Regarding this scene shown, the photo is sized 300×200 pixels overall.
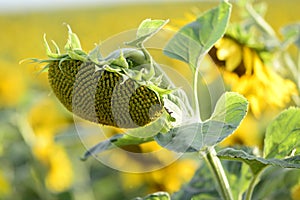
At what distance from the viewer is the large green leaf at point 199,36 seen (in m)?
1.26

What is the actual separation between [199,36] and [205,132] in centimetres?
20

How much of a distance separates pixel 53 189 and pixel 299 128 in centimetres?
169

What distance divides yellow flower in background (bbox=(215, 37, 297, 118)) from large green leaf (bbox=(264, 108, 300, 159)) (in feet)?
2.50

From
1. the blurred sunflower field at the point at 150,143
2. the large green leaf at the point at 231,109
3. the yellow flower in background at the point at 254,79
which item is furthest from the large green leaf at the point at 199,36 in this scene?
the yellow flower in background at the point at 254,79

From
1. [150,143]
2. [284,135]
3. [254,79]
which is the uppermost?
[284,135]

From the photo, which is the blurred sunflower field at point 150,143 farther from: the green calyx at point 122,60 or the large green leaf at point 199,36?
the large green leaf at point 199,36

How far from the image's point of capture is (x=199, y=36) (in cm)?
127

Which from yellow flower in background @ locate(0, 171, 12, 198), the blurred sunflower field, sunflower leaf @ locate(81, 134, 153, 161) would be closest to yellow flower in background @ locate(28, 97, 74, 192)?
the blurred sunflower field

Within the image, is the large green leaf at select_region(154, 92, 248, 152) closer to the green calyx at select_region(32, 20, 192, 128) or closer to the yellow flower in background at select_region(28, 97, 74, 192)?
the green calyx at select_region(32, 20, 192, 128)

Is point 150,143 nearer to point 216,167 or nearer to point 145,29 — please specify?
point 216,167

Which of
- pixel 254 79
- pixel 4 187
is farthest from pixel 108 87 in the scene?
pixel 4 187

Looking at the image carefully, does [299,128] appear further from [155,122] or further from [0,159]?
[0,159]

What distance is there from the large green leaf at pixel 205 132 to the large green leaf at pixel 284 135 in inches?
6.3

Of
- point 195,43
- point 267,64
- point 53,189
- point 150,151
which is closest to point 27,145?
point 53,189
